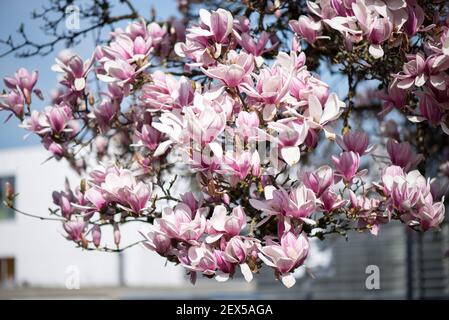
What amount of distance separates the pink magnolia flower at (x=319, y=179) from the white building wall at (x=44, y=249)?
1934 centimetres

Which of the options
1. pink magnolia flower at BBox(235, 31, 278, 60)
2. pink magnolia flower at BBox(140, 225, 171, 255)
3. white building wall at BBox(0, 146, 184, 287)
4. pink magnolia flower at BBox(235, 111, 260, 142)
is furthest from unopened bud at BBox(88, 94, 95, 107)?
white building wall at BBox(0, 146, 184, 287)

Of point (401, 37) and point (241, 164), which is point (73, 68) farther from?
point (401, 37)

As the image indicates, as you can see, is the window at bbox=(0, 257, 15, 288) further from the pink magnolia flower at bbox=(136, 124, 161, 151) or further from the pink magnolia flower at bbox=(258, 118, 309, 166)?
the pink magnolia flower at bbox=(258, 118, 309, 166)

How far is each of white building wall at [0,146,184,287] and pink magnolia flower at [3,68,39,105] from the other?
18.4 metres

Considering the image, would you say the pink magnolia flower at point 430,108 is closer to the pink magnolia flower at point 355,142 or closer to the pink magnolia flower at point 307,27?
the pink magnolia flower at point 355,142

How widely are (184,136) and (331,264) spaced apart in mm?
9463

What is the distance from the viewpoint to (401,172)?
2.42m

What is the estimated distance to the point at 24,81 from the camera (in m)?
2.91

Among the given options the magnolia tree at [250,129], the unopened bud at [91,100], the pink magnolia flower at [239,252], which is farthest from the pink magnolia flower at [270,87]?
the unopened bud at [91,100]

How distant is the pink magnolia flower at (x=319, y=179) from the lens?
7.39 feet

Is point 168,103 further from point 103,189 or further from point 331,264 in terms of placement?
point 331,264

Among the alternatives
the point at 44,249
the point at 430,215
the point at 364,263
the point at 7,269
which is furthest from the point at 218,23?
the point at 7,269

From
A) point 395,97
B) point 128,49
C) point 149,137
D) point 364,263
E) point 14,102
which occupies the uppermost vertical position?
point 128,49

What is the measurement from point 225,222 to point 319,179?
0.32 metres
